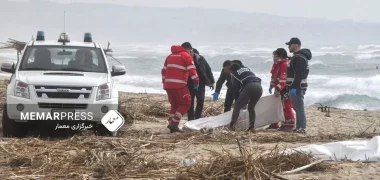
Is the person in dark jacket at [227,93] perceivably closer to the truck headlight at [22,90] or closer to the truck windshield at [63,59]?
the truck windshield at [63,59]

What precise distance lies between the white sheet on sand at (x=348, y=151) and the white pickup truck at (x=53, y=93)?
323 centimetres

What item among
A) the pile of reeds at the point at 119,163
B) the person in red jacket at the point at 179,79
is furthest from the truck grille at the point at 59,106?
the person in red jacket at the point at 179,79

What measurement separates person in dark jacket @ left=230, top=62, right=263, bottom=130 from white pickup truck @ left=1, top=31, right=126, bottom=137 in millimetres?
2074

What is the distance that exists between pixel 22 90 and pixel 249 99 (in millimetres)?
3856

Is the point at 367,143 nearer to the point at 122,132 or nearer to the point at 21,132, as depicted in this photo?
the point at 122,132

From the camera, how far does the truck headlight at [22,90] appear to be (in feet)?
28.0

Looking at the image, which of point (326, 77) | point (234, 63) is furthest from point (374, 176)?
point (326, 77)

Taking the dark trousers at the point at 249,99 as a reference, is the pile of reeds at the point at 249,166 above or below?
below

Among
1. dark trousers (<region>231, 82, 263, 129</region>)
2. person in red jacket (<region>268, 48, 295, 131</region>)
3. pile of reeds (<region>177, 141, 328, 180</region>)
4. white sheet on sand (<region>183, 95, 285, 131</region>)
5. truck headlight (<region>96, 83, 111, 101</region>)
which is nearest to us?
pile of reeds (<region>177, 141, 328, 180</region>)

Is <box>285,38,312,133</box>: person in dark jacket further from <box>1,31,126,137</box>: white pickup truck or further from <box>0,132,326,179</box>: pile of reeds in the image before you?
<box>0,132,326,179</box>: pile of reeds

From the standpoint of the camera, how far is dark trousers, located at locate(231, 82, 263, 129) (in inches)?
391

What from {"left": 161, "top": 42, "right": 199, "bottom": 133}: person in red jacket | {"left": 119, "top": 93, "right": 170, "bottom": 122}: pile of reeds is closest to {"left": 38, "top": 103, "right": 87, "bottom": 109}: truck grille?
{"left": 161, "top": 42, "right": 199, "bottom": 133}: person in red jacket

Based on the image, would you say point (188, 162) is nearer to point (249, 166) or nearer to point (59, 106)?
point (249, 166)

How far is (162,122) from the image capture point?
1188 cm
